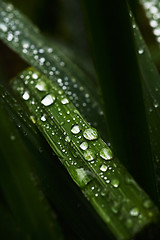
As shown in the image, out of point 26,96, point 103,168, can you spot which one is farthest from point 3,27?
point 103,168

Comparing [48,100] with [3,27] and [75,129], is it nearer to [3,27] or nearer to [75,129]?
[75,129]

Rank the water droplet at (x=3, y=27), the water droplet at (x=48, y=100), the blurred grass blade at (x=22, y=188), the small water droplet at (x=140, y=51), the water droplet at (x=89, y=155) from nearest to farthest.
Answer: the blurred grass blade at (x=22, y=188) → the water droplet at (x=89, y=155) → the water droplet at (x=48, y=100) → the small water droplet at (x=140, y=51) → the water droplet at (x=3, y=27)

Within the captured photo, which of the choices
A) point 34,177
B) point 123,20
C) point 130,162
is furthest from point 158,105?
point 34,177

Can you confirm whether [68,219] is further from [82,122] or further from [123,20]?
[123,20]

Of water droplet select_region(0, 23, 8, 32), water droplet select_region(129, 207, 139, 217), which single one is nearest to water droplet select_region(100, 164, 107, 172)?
water droplet select_region(129, 207, 139, 217)

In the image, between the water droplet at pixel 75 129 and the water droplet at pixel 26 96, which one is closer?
the water droplet at pixel 75 129

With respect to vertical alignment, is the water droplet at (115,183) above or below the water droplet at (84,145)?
below

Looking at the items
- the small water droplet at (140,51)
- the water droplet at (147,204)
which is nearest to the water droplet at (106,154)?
the water droplet at (147,204)

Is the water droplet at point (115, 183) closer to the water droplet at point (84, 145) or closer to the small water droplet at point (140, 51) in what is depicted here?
the water droplet at point (84, 145)
